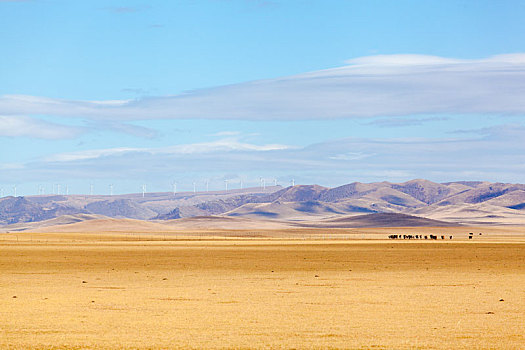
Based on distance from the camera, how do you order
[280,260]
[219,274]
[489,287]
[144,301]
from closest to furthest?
[144,301] → [489,287] → [219,274] → [280,260]

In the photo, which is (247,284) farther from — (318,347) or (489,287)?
(318,347)

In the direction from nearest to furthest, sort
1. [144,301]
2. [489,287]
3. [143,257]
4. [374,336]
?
1. [374,336]
2. [144,301]
3. [489,287]
4. [143,257]

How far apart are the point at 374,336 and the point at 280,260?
37.8 meters

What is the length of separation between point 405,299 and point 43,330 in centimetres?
1286

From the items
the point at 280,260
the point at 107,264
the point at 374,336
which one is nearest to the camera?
the point at 374,336

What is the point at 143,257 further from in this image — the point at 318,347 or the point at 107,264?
the point at 318,347

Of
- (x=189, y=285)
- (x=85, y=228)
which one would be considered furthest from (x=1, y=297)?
(x=85, y=228)

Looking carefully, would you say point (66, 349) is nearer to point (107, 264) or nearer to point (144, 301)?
point (144, 301)

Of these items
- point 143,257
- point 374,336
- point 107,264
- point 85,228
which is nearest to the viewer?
point 374,336

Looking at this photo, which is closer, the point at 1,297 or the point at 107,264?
the point at 1,297

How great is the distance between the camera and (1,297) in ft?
93.0

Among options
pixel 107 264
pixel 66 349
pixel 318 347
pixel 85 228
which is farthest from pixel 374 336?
pixel 85 228

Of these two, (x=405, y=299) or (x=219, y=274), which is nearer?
(x=405, y=299)

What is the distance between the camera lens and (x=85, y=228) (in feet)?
643
